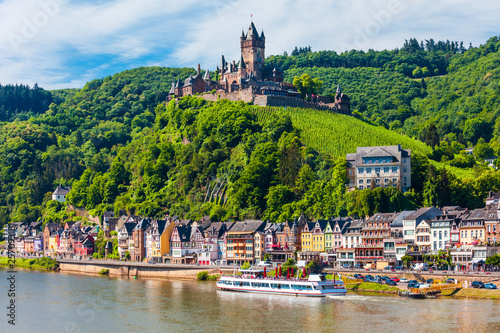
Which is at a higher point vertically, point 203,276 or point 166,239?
point 166,239

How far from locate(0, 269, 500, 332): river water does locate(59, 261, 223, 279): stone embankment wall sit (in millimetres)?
14080

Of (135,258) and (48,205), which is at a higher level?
(48,205)

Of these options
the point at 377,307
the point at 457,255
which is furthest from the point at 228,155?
the point at 377,307

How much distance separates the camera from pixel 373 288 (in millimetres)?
75000

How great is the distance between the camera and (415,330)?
54.7 metres

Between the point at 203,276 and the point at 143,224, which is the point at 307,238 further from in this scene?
the point at 143,224

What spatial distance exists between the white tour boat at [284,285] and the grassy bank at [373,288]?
82.4 inches

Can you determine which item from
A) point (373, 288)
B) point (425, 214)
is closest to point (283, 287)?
point (373, 288)

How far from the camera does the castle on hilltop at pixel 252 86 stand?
477 ft

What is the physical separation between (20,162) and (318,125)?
251 ft

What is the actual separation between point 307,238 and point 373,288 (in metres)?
22.4

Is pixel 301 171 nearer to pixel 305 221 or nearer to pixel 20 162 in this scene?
pixel 305 221

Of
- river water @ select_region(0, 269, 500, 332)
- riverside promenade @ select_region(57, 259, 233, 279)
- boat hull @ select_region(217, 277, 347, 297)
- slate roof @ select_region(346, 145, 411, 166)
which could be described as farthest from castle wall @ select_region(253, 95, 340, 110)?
river water @ select_region(0, 269, 500, 332)

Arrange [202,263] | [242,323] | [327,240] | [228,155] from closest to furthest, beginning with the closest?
[242,323], [327,240], [202,263], [228,155]
